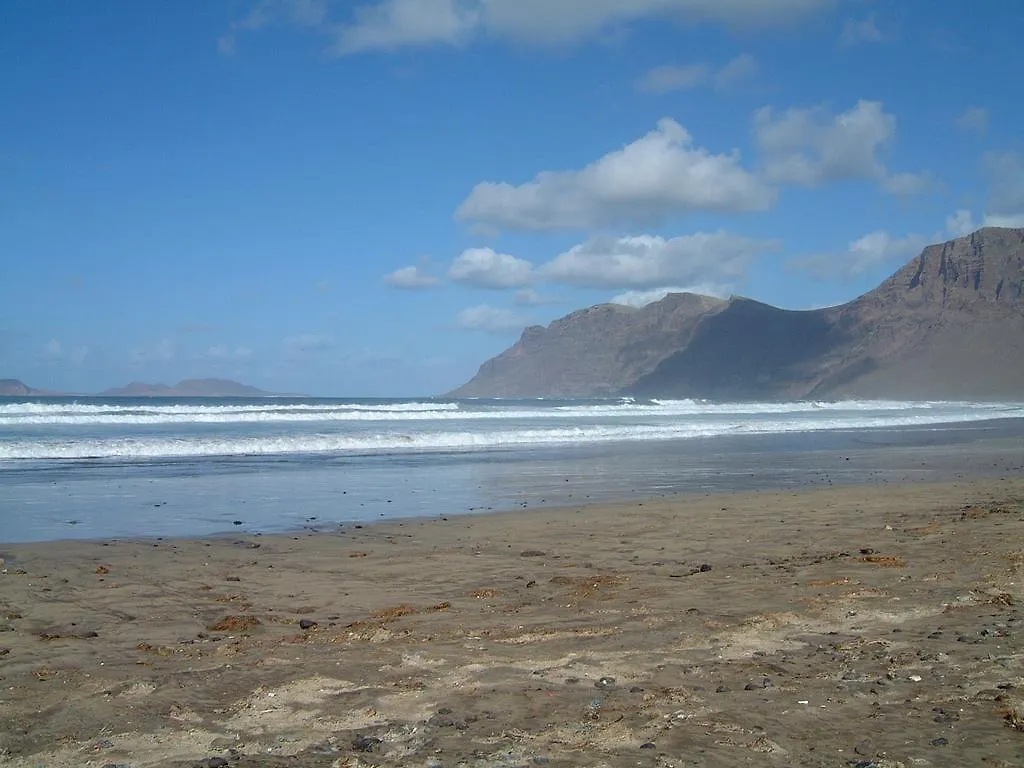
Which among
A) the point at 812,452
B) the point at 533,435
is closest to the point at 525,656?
the point at 812,452

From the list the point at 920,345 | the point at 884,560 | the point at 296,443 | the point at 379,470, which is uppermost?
the point at 920,345

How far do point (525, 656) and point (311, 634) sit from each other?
6.15ft

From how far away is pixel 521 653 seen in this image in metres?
5.85

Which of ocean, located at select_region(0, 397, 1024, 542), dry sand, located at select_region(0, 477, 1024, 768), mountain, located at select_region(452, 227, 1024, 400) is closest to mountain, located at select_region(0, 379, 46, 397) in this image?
mountain, located at select_region(452, 227, 1024, 400)

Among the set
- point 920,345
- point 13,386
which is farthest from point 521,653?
point 13,386

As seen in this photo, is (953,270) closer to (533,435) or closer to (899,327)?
(899,327)

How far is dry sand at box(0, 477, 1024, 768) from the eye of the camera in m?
4.32

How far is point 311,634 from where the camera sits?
6.55m

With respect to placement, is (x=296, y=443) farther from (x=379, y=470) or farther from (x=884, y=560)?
(x=884, y=560)

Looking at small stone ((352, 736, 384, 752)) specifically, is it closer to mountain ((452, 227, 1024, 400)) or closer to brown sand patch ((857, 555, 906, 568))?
brown sand patch ((857, 555, 906, 568))

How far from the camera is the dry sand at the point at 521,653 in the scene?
170 inches

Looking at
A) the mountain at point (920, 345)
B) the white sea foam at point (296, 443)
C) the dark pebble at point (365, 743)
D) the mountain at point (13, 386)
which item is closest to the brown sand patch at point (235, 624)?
the dark pebble at point (365, 743)

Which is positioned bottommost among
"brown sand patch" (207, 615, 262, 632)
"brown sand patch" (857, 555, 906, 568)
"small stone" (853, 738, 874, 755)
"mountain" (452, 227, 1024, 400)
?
"brown sand patch" (857, 555, 906, 568)

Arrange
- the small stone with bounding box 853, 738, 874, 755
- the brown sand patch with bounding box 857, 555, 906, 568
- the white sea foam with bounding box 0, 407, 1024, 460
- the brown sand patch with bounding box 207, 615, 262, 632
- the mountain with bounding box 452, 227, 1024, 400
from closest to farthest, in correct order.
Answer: the small stone with bounding box 853, 738, 874, 755, the brown sand patch with bounding box 207, 615, 262, 632, the brown sand patch with bounding box 857, 555, 906, 568, the white sea foam with bounding box 0, 407, 1024, 460, the mountain with bounding box 452, 227, 1024, 400
